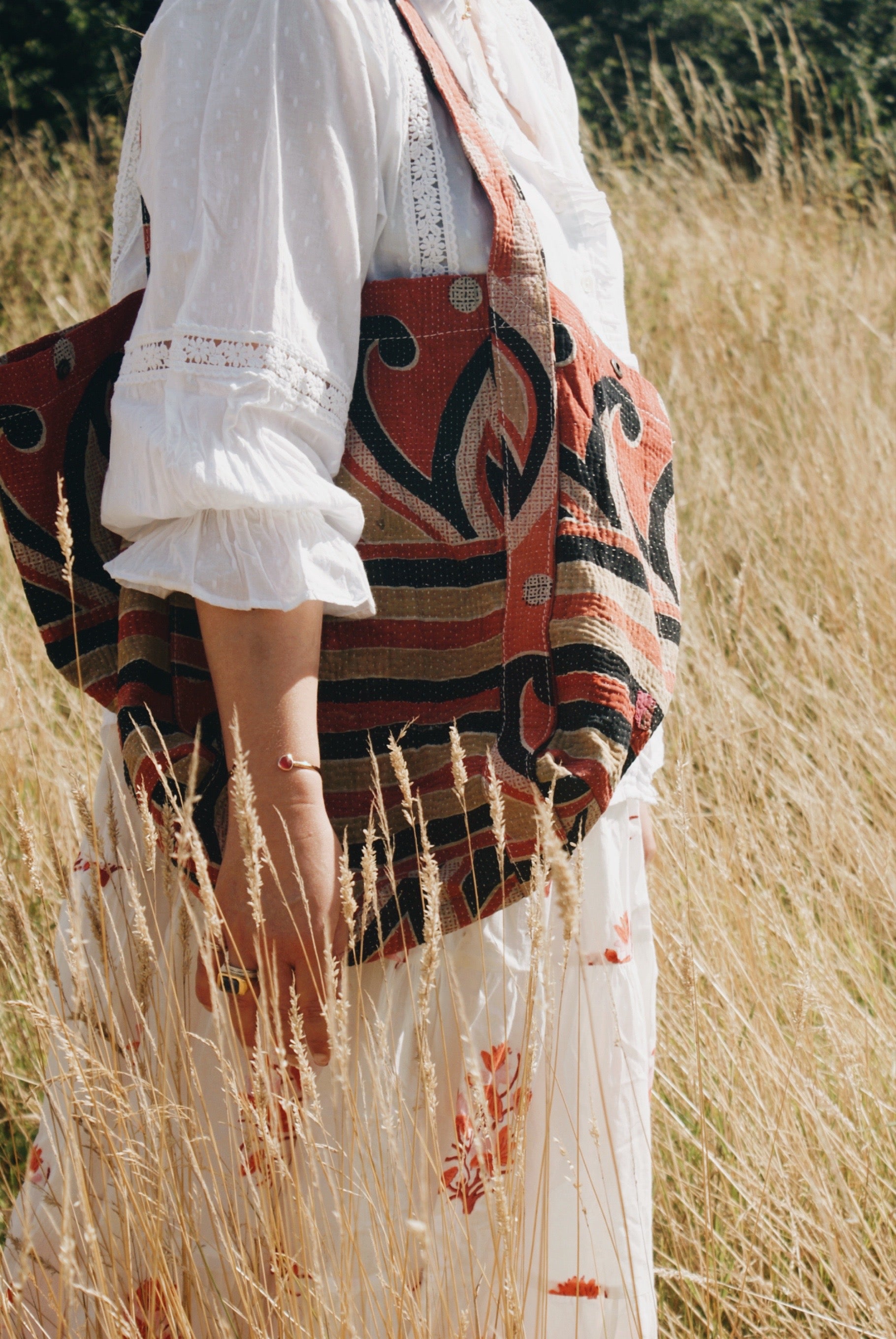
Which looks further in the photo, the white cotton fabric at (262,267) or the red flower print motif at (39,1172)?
the red flower print motif at (39,1172)

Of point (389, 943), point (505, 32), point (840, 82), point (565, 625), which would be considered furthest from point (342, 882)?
point (840, 82)

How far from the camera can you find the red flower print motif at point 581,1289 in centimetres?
99

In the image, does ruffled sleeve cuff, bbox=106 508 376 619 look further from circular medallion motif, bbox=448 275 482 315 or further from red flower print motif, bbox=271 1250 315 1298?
red flower print motif, bbox=271 1250 315 1298

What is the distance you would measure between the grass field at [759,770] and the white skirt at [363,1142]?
0.28 ft

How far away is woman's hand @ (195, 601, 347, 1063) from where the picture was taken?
835mm

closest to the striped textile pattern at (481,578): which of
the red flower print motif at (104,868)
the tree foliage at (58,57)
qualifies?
the red flower print motif at (104,868)

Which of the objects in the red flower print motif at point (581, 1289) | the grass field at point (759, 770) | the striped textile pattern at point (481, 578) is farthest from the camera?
the grass field at point (759, 770)

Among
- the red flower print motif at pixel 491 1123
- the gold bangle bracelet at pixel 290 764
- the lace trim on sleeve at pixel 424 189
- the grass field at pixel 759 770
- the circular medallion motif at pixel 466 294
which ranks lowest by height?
the grass field at pixel 759 770

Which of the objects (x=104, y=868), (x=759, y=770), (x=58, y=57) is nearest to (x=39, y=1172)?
(x=104, y=868)

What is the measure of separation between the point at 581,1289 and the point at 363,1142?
0.24 metres

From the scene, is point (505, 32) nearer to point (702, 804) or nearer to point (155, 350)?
point (155, 350)

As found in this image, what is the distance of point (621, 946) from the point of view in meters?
1.01

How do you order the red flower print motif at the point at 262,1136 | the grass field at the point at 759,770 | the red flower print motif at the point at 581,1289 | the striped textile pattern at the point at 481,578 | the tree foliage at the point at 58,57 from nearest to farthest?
the red flower print motif at the point at 262,1136 < the striped textile pattern at the point at 481,578 < the red flower print motif at the point at 581,1289 < the grass field at the point at 759,770 < the tree foliage at the point at 58,57

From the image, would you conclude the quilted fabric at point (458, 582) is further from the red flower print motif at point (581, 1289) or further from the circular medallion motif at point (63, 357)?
the red flower print motif at point (581, 1289)
